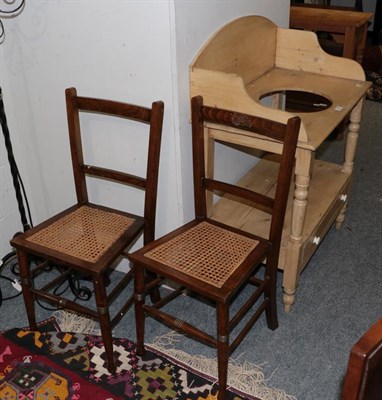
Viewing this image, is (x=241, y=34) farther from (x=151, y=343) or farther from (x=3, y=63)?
(x=151, y=343)

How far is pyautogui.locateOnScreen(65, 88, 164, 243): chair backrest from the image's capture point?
1.74m

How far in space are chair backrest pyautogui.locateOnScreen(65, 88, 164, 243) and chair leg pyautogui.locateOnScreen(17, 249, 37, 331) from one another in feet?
1.07

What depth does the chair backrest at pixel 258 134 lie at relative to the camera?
1603 millimetres

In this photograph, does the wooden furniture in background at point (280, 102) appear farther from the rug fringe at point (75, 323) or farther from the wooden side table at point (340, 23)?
the wooden side table at point (340, 23)

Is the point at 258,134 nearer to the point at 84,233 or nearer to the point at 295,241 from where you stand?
the point at 295,241

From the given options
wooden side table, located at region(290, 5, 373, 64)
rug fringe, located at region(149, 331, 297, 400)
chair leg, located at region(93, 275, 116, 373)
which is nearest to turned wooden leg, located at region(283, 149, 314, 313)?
rug fringe, located at region(149, 331, 297, 400)

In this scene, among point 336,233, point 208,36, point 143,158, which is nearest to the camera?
point 208,36

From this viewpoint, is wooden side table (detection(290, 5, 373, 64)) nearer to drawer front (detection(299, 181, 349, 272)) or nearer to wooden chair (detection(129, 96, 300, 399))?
drawer front (detection(299, 181, 349, 272))

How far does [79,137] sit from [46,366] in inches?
33.3

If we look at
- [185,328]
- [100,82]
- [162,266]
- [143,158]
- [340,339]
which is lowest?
[340,339]

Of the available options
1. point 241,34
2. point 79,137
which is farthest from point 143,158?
point 241,34

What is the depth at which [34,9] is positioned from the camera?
184 cm

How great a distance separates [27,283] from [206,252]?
2.23ft

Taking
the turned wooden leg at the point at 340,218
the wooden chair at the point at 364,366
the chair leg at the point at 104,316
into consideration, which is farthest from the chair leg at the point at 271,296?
the wooden chair at the point at 364,366
